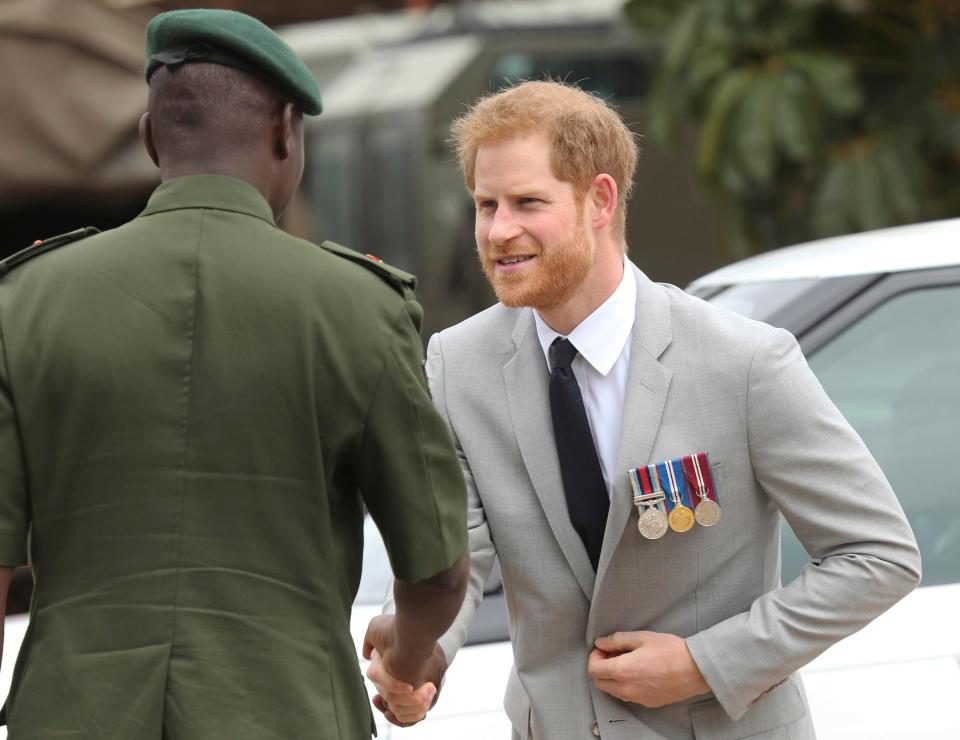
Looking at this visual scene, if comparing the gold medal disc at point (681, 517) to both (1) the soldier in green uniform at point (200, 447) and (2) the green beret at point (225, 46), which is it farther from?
(2) the green beret at point (225, 46)

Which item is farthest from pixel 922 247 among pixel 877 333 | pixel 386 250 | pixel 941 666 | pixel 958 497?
pixel 386 250

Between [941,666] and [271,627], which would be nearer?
[271,627]

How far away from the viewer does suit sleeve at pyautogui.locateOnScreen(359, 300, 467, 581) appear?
185 centimetres

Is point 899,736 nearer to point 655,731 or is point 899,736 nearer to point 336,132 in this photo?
point 655,731

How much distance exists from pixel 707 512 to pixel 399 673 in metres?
0.52

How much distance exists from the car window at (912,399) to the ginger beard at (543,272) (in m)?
0.80

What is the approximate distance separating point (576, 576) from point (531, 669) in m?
0.17

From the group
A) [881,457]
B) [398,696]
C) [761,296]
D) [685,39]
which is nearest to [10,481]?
[398,696]

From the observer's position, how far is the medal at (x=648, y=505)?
2.28 meters

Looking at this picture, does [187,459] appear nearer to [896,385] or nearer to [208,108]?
[208,108]

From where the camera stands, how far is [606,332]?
2443mm

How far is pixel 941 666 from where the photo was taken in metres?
2.83

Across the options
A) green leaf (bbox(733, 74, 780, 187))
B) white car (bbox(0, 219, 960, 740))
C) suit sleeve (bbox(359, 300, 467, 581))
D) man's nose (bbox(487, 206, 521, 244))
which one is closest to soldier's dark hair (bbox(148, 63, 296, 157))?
suit sleeve (bbox(359, 300, 467, 581))

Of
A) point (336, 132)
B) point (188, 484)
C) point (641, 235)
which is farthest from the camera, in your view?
point (336, 132)
